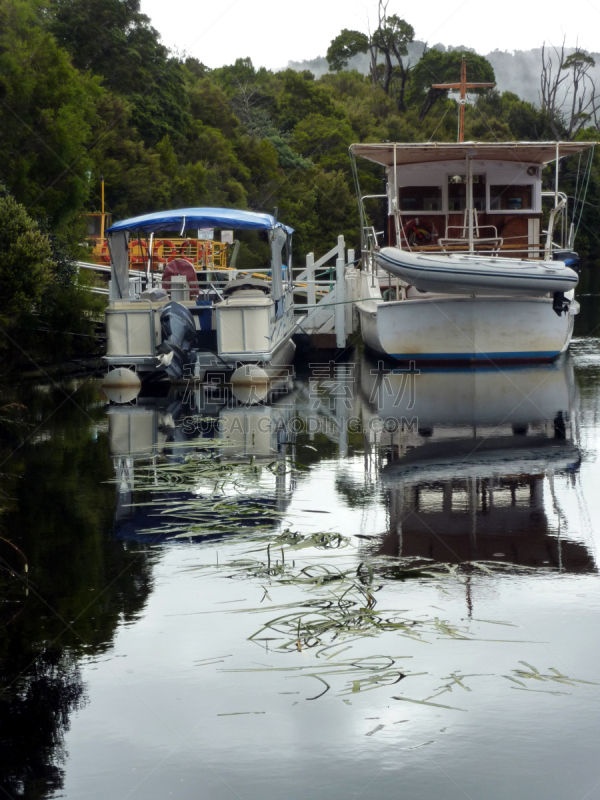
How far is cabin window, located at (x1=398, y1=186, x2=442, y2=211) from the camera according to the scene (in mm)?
20516

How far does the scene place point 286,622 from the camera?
5.19m

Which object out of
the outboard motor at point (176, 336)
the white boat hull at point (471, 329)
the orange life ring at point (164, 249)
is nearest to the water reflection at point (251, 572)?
the outboard motor at point (176, 336)

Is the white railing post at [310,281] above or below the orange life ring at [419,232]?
below

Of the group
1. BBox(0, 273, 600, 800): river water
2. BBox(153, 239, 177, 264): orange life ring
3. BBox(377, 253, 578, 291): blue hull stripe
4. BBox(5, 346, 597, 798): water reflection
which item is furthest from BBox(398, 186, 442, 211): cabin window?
BBox(0, 273, 600, 800): river water

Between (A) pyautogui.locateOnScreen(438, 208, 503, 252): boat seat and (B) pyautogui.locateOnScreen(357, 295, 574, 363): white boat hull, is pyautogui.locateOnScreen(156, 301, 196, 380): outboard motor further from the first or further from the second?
(A) pyautogui.locateOnScreen(438, 208, 503, 252): boat seat

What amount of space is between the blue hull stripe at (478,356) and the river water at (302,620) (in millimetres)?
7204

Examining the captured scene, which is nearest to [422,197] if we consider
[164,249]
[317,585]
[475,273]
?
[475,273]

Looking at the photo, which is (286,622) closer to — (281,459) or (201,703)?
(201,703)

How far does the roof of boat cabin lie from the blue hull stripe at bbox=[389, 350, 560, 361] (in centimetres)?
369

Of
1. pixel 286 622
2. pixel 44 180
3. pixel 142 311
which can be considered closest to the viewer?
pixel 286 622

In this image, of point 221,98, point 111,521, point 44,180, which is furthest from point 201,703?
point 221,98

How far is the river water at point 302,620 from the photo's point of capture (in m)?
3.78

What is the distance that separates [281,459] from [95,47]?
38.6 m

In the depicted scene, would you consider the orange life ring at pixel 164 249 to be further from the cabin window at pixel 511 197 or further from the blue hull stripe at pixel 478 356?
the blue hull stripe at pixel 478 356
